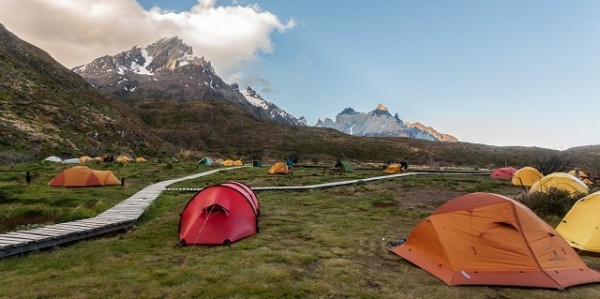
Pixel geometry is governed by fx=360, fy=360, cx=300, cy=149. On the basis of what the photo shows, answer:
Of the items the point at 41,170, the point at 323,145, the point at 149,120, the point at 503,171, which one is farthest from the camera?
the point at 149,120

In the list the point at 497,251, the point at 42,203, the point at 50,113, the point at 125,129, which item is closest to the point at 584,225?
the point at 497,251

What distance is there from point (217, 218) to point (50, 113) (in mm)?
65460

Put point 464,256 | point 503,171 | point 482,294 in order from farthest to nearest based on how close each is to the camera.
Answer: point 503,171 → point 464,256 → point 482,294

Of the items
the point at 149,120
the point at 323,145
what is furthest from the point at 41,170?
the point at 149,120

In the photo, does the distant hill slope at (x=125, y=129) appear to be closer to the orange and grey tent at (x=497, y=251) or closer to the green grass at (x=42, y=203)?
the green grass at (x=42, y=203)

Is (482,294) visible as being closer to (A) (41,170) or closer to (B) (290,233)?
(B) (290,233)

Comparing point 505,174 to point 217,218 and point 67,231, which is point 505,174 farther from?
point 67,231

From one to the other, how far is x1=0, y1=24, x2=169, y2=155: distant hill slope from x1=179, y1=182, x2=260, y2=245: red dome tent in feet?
147

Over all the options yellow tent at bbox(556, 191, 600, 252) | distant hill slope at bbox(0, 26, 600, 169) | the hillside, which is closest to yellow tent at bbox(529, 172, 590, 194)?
yellow tent at bbox(556, 191, 600, 252)

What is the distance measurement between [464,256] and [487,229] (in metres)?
1.06

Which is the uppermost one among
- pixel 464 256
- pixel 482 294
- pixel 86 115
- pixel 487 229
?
pixel 86 115

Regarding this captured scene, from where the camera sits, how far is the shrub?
18.4 meters

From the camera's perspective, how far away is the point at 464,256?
9.77 metres

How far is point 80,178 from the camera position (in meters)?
26.8
